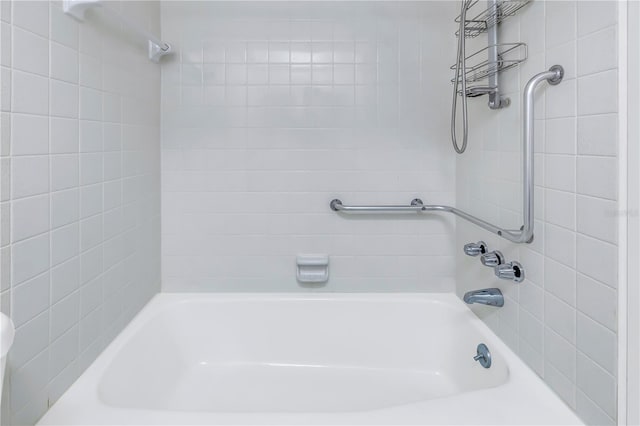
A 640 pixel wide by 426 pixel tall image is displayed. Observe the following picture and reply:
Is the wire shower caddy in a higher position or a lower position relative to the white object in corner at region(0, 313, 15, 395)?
higher

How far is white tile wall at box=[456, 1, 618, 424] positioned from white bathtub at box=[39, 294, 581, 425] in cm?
24

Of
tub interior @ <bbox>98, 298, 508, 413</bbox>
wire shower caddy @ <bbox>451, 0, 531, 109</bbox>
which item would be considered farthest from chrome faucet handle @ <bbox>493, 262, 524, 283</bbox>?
wire shower caddy @ <bbox>451, 0, 531, 109</bbox>

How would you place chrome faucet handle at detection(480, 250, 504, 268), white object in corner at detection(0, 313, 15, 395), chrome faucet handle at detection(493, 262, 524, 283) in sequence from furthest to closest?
chrome faucet handle at detection(480, 250, 504, 268) < chrome faucet handle at detection(493, 262, 524, 283) < white object in corner at detection(0, 313, 15, 395)

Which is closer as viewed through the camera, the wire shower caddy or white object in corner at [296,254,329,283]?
the wire shower caddy

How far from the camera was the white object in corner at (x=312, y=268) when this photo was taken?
2080 millimetres

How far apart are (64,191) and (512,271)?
1.38 m

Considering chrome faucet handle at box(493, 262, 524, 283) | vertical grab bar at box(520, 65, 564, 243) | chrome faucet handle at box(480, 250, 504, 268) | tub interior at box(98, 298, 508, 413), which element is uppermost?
vertical grab bar at box(520, 65, 564, 243)

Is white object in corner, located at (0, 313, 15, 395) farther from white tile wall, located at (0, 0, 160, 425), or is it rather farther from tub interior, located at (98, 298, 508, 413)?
tub interior, located at (98, 298, 508, 413)

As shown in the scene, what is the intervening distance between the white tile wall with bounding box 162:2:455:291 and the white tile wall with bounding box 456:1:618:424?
61 cm

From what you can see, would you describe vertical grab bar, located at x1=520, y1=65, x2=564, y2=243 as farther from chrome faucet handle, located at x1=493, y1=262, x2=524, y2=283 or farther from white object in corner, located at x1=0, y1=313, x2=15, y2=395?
white object in corner, located at x1=0, y1=313, x2=15, y2=395

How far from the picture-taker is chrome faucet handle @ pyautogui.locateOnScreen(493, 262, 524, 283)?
4.58ft

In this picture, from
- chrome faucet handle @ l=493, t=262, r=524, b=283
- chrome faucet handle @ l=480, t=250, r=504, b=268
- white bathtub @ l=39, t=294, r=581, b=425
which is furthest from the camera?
white bathtub @ l=39, t=294, r=581, b=425

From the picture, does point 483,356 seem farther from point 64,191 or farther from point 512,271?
point 64,191

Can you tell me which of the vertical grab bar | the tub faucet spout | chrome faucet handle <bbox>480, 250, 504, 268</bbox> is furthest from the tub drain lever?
the vertical grab bar
